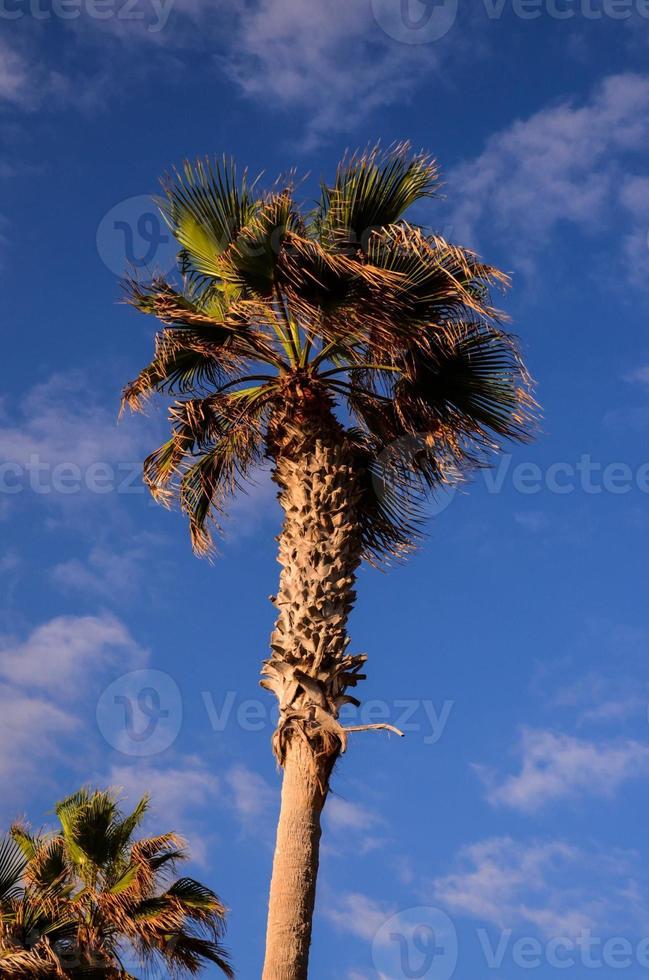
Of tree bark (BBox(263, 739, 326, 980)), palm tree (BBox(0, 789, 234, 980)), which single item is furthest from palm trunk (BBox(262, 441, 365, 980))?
palm tree (BBox(0, 789, 234, 980))

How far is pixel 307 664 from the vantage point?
334 inches

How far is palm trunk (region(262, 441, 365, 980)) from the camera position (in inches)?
307

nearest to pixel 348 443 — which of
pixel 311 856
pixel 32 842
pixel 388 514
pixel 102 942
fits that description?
pixel 388 514

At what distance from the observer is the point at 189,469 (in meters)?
10.6

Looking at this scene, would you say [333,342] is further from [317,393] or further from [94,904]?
[94,904]

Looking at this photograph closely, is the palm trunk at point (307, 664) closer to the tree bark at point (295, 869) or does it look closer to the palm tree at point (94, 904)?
the tree bark at point (295, 869)

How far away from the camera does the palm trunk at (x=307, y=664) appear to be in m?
7.80

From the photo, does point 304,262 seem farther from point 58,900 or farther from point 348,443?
point 58,900

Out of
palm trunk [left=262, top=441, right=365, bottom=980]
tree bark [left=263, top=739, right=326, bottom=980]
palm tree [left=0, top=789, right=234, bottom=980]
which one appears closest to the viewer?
tree bark [left=263, top=739, right=326, bottom=980]

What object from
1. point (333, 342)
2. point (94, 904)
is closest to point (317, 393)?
point (333, 342)

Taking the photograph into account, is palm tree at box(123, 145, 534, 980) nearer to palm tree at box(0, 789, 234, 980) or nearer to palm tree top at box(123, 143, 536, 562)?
palm tree top at box(123, 143, 536, 562)

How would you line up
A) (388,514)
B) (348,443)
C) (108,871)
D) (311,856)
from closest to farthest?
1. (311,856)
2. (348,443)
3. (388,514)
4. (108,871)

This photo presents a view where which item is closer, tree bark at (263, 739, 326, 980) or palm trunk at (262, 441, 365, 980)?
tree bark at (263, 739, 326, 980)

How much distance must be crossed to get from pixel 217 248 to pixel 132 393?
58.6 inches
